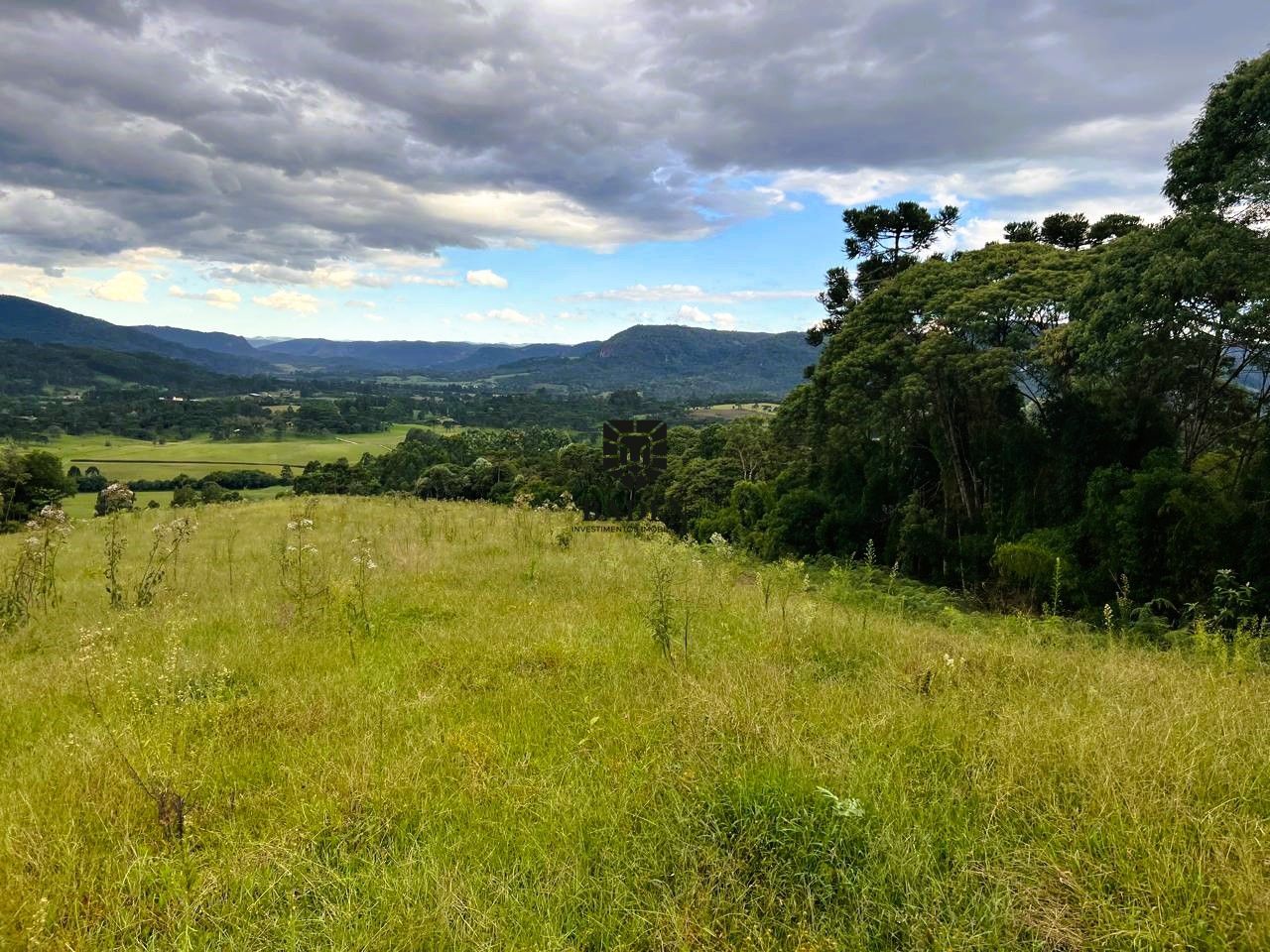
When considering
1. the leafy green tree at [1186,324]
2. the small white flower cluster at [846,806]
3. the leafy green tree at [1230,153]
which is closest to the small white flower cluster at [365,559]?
the small white flower cluster at [846,806]

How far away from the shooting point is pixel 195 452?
329 feet

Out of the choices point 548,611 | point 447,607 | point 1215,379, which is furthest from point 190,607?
point 1215,379

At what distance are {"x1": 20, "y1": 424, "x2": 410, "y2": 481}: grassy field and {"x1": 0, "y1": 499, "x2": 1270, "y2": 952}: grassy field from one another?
88.0 metres

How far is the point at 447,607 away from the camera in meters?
7.34

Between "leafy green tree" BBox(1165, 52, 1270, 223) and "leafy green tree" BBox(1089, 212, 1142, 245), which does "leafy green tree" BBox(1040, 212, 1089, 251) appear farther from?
"leafy green tree" BBox(1165, 52, 1270, 223)

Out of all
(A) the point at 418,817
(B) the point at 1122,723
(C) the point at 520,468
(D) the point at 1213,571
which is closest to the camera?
(A) the point at 418,817

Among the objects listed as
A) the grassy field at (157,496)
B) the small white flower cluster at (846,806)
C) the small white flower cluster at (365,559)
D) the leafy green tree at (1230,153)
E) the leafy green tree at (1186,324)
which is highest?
the leafy green tree at (1230,153)

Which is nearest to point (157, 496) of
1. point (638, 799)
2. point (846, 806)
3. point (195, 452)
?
point (195, 452)

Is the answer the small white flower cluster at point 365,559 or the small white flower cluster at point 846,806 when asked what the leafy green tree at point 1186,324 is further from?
the small white flower cluster at point 365,559

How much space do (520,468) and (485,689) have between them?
5138 cm

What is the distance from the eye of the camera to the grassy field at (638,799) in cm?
250

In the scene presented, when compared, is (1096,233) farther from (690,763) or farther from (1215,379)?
(690,763)

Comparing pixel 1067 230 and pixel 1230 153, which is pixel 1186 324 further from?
pixel 1067 230

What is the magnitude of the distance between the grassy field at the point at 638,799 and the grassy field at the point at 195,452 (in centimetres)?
8797
